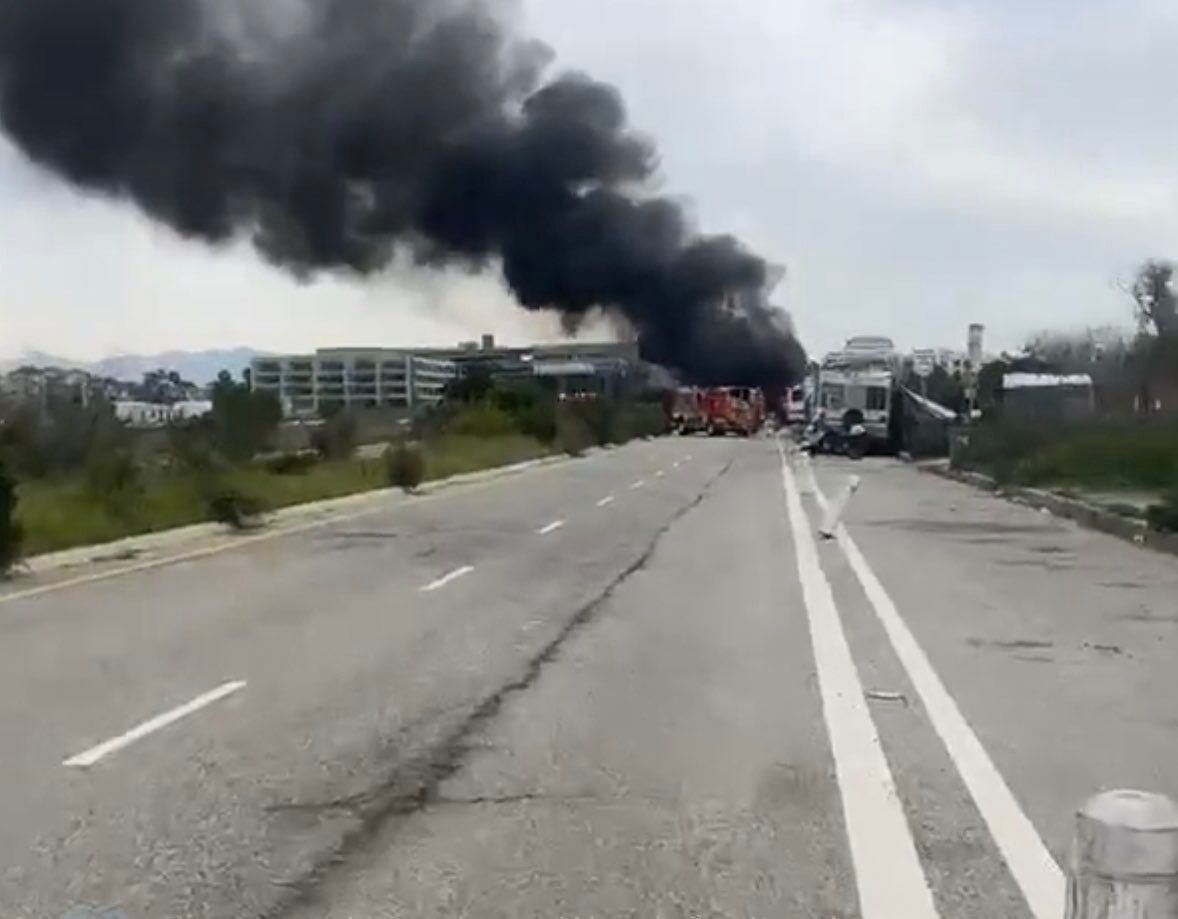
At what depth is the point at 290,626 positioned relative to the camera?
566 inches

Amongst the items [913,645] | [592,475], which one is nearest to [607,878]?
[913,645]

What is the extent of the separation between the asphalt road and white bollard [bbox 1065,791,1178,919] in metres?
2.53

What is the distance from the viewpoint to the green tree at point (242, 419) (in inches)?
1499

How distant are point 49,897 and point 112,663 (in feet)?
20.1

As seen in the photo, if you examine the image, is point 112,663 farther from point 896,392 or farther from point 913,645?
point 896,392

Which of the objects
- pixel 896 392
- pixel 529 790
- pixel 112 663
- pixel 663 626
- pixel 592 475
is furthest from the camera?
pixel 896 392

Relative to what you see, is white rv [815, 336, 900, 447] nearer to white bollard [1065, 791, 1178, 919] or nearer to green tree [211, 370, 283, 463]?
green tree [211, 370, 283, 463]

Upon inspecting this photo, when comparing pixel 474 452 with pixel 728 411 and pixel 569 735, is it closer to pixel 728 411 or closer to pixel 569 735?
pixel 728 411

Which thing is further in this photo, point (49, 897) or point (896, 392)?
point (896, 392)

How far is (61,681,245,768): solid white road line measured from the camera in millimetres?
8812

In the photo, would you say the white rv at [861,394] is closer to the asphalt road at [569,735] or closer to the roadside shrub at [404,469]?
the roadside shrub at [404,469]

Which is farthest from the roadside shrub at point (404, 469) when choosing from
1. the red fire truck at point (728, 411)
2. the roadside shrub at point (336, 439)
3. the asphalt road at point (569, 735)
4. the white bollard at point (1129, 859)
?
the red fire truck at point (728, 411)

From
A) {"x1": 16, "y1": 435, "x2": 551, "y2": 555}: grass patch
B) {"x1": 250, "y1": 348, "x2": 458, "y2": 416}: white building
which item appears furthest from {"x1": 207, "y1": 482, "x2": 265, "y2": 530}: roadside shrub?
{"x1": 250, "y1": 348, "x2": 458, "y2": 416}: white building

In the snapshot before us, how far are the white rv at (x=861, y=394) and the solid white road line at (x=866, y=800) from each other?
47.8 metres
